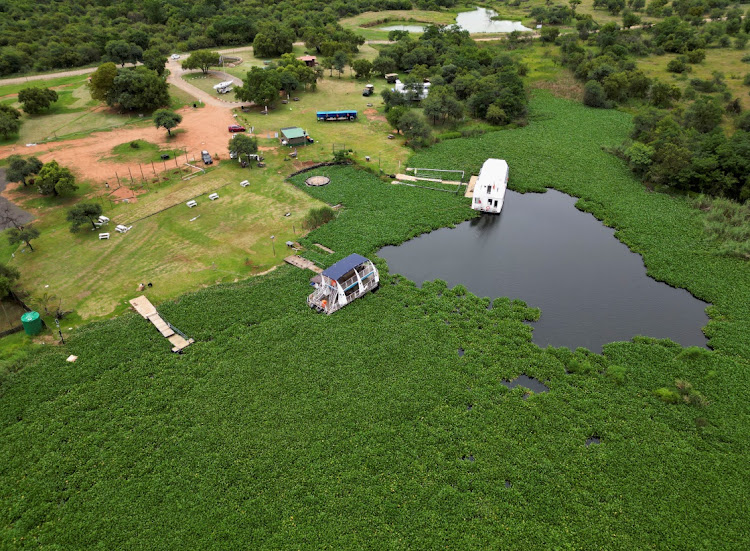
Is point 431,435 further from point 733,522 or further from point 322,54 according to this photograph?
point 322,54

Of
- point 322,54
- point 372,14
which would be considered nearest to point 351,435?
point 322,54

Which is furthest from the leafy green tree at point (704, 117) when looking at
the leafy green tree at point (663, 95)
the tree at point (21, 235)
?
the tree at point (21, 235)

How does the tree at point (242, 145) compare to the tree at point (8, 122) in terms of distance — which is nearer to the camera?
the tree at point (242, 145)

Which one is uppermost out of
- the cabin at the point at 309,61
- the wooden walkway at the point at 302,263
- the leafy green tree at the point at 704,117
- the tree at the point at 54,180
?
the cabin at the point at 309,61

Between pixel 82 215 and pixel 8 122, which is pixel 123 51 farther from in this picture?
pixel 82 215

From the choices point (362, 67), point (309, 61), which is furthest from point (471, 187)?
point (309, 61)

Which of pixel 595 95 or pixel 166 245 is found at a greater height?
pixel 595 95

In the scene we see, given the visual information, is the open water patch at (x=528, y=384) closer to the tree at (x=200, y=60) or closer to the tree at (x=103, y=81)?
the tree at (x=103, y=81)
